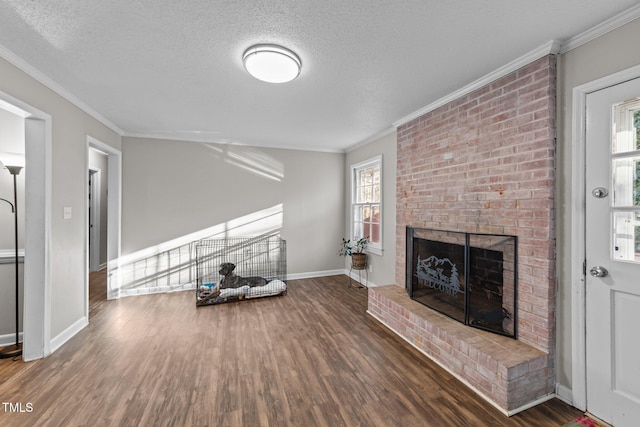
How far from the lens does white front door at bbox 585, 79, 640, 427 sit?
161 centimetres

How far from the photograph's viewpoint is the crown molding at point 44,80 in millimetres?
2025

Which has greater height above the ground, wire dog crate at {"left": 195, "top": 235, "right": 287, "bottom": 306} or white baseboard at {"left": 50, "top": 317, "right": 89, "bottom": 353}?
wire dog crate at {"left": 195, "top": 235, "right": 287, "bottom": 306}

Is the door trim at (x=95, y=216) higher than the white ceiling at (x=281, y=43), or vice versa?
the white ceiling at (x=281, y=43)

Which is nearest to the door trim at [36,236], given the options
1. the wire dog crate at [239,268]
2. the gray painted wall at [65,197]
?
the gray painted wall at [65,197]

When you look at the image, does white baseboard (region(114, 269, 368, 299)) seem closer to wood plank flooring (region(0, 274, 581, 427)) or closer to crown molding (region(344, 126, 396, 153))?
wood plank flooring (region(0, 274, 581, 427))

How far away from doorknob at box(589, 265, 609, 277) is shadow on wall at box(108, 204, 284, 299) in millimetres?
4287

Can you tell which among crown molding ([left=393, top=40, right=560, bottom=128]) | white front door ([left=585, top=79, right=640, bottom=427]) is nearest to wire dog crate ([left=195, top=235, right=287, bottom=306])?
crown molding ([left=393, top=40, right=560, bottom=128])

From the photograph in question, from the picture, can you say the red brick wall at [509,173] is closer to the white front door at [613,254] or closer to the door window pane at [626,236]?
the white front door at [613,254]

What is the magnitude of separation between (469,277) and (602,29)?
1964 mm

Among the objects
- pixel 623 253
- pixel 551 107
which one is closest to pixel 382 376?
pixel 623 253

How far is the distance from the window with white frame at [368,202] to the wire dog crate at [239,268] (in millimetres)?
1448

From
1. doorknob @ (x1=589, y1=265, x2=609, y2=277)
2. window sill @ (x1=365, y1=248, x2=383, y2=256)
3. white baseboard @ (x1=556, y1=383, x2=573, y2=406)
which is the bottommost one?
white baseboard @ (x1=556, y1=383, x2=573, y2=406)

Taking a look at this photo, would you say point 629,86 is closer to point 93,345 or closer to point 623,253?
point 623,253

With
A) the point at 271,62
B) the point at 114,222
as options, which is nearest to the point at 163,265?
the point at 114,222
